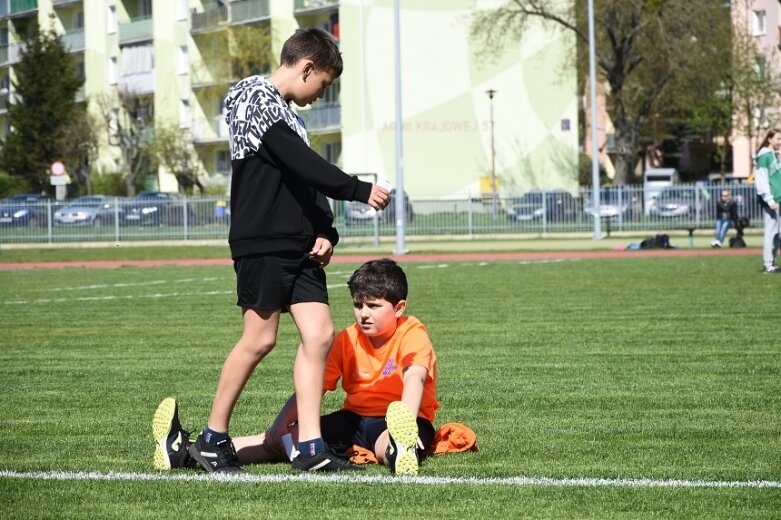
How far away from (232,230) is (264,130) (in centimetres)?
47

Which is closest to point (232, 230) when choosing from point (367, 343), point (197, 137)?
point (367, 343)

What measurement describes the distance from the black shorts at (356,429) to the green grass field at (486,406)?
7.0 inches

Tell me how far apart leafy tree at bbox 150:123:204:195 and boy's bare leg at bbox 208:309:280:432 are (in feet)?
206

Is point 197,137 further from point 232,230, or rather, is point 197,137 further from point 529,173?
point 232,230

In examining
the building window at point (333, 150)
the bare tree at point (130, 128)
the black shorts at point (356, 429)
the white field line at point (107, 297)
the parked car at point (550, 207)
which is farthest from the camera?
the bare tree at point (130, 128)

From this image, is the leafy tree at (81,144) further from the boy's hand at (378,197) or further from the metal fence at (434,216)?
the boy's hand at (378,197)

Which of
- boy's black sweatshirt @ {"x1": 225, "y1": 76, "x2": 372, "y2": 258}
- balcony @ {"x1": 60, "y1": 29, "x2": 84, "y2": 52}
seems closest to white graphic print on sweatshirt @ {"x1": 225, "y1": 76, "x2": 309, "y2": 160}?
boy's black sweatshirt @ {"x1": 225, "y1": 76, "x2": 372, "y2": 258}

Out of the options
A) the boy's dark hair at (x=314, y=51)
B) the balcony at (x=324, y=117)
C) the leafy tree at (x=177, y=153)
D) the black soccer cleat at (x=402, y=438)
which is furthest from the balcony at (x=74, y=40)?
the black soccer cleat at (x=402, y=438)

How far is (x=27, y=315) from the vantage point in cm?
1565

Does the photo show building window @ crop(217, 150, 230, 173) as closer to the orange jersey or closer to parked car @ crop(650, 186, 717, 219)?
parked car @ crop(650, 186, 717, 219)

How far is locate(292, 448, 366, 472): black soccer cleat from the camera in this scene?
20.0 ft

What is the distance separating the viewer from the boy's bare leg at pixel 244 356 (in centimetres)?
612

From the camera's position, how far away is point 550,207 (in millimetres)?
43469

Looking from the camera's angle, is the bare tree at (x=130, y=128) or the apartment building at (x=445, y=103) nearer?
the apartment building at (x=445, y=103)
